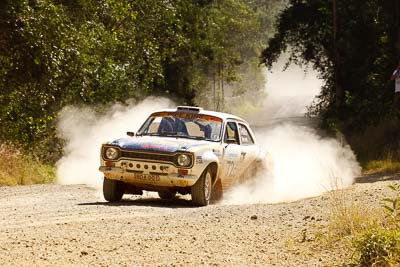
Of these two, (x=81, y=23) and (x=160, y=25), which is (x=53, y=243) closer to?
(x=81, y=23)

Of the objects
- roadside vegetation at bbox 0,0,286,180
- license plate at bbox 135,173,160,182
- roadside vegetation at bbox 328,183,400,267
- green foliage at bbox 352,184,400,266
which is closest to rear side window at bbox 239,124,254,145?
license plate at bbox 135,173,160,182

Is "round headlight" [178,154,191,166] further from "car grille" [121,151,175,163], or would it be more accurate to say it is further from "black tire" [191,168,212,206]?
"black tire" [191,168,212,206]

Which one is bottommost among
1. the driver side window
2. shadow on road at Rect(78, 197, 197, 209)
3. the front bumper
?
shadow on road at Rect(78, 197, 197, 209)

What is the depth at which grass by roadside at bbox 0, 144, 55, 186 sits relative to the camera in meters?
18.1

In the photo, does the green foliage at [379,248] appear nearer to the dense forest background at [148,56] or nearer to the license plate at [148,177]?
the license plate at [148,177]

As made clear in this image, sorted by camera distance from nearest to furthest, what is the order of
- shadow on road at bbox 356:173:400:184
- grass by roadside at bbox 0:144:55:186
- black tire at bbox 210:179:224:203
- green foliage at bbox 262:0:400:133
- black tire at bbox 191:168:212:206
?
black tire at bbox 191:168:212:206
black tire at bbox 210:179:224:203
shadow on road at bbox 356:173:400:184
grass by roadside at bbox 0:144:55:186
green foliage at bbox 262:0:400:133

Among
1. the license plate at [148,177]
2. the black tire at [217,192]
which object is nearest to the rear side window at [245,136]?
the black tire at [217,192]

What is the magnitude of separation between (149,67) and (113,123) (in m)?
7.20

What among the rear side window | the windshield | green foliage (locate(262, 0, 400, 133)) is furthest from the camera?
green foliage (locate(262, 0, 400, 133))

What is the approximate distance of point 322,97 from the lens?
39156 mm

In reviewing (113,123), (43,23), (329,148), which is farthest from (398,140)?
(43,23)

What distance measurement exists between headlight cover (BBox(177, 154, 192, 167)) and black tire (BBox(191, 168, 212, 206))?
44cm

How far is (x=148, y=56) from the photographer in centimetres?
3153

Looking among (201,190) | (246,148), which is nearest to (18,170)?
(246,148)
